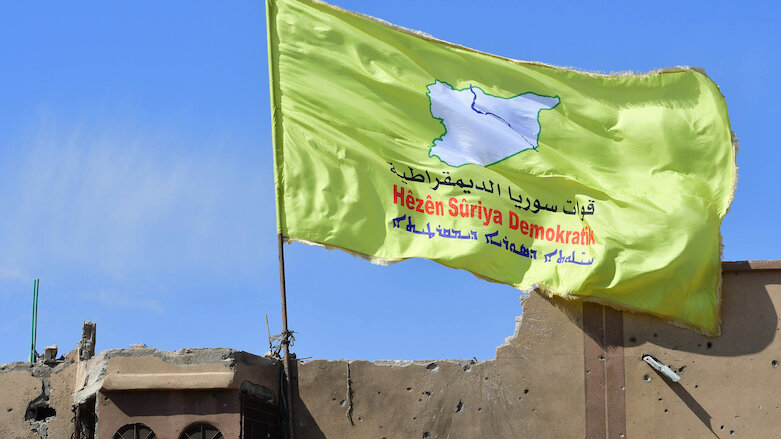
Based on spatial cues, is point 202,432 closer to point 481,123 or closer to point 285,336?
point 285,336

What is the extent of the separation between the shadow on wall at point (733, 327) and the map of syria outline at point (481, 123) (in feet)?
7.48

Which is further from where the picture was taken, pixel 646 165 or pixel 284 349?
pixel 646 165

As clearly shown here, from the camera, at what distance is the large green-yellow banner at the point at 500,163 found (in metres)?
14.2

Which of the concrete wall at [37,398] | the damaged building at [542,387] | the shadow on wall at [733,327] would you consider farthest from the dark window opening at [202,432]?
the shadow on wall at [733,327]

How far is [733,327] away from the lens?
14398 mm

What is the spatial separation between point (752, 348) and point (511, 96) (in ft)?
12.5

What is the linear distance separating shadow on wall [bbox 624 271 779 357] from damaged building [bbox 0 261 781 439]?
11 mm

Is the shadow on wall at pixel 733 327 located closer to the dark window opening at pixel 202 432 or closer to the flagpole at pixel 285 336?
the flagpole at pixel 285 336

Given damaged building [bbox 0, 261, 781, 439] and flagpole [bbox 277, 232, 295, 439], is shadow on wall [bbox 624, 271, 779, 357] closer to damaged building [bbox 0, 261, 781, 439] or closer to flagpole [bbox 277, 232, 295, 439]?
damaged building [bbox 0, 261, 781, 439]

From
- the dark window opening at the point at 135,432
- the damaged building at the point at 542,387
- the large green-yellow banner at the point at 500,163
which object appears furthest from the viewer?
the large green-yellow banner at the point at 500,163

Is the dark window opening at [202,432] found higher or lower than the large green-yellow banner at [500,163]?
lower

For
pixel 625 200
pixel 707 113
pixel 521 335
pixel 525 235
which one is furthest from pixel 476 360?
pixel 707 113

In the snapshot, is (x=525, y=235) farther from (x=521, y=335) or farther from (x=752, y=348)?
(x=752, y=348)

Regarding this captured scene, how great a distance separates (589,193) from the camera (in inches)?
582
